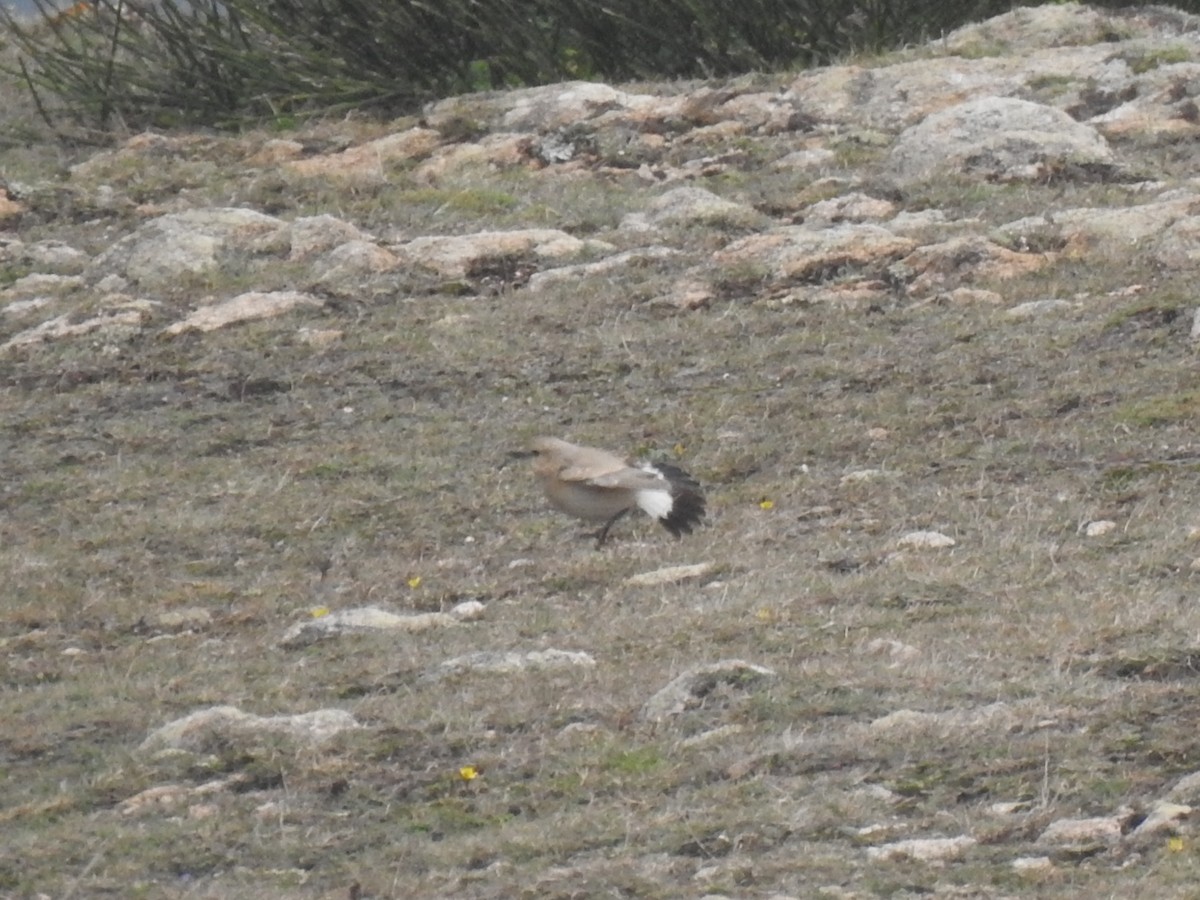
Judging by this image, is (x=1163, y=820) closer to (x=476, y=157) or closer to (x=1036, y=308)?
(x=1036, y=308)

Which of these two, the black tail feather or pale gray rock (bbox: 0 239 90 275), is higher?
pale gray rock (bbox: 0 239 90 275)

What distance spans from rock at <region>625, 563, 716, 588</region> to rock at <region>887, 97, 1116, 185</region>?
4.63m

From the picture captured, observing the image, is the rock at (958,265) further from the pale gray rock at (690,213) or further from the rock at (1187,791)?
the rock at (1187,791)

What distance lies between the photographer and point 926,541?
6.58 meters

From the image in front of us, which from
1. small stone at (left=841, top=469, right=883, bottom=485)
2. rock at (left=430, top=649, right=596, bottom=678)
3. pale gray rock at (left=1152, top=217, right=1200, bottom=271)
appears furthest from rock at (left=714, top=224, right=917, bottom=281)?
rock at (left=430, top=649, right=596, bottom=678)

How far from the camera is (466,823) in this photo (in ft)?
14.9

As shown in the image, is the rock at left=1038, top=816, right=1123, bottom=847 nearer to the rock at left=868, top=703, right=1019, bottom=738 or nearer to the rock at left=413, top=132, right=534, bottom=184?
the rock at left=868, top=703, right=1019, bottom=738

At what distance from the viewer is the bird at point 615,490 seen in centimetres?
696

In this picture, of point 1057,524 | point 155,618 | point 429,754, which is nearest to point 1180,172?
point 1057,524

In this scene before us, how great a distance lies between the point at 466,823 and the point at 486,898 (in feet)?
1.55

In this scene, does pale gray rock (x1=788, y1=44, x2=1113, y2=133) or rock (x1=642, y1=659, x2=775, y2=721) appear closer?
rock (x1=642, y1=659, x2=775, y2=721)

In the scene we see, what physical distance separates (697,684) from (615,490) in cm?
186

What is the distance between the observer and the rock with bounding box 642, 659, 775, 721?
5.10m

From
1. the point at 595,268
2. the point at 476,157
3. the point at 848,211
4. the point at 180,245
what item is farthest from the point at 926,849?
the point at 476,157
